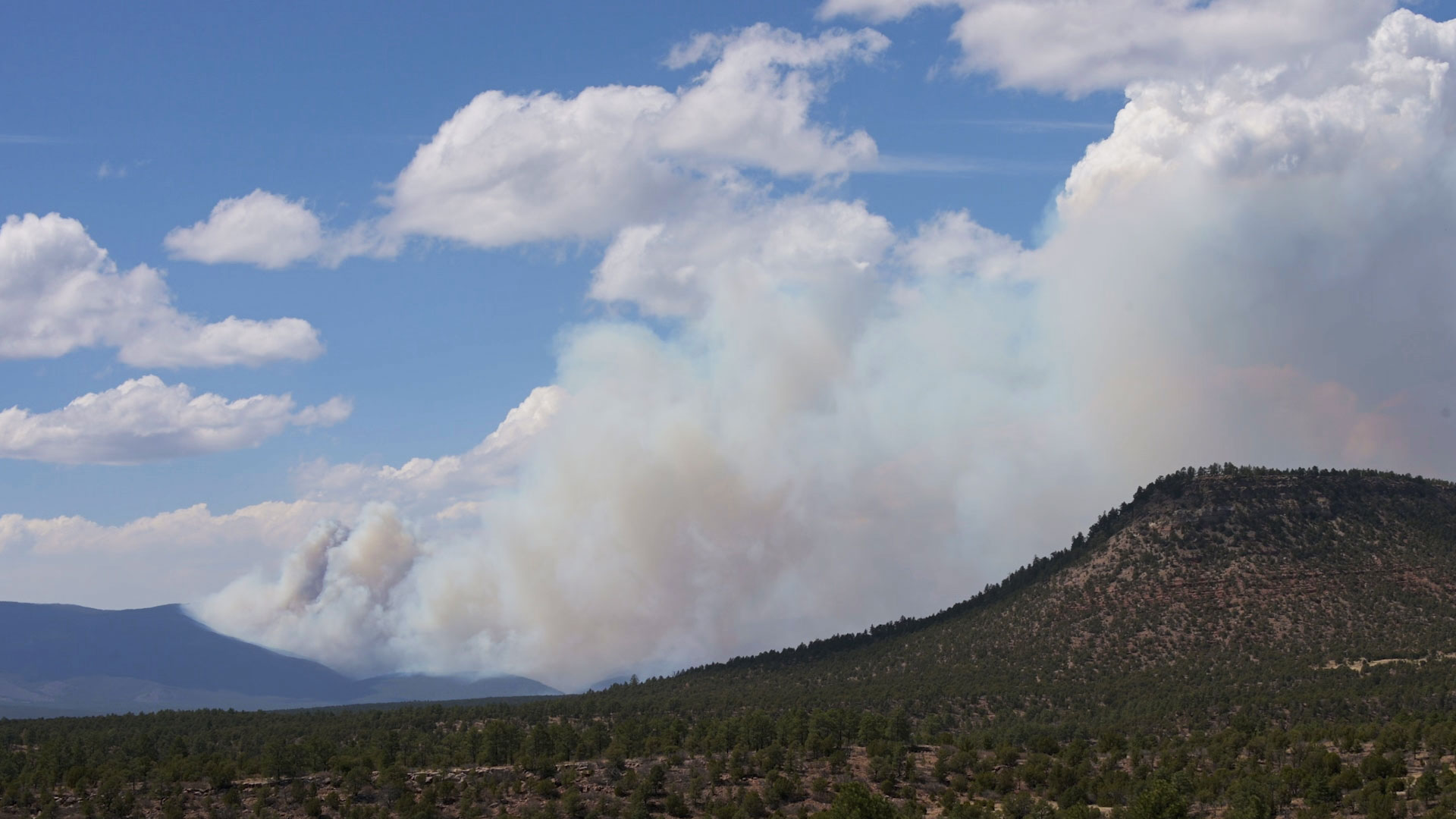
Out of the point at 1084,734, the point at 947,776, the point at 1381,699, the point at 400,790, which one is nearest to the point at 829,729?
the point at 947,776

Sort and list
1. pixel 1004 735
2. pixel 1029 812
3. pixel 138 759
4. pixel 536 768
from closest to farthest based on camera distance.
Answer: pixel 1029 812
pixel 536 768
pixel 138 759
pixel 1004 735

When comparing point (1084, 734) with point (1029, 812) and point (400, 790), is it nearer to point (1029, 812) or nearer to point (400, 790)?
point (1029, 812)

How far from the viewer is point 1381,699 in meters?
168

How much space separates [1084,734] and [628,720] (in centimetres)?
6058

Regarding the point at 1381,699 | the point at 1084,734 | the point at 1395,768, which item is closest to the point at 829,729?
the point at 1084,734

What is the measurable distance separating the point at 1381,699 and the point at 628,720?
10008 centimetres

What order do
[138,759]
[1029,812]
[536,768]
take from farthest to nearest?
1. [138,759]
2. [536,768]
3. [1029,812]

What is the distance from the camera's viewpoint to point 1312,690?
176375 millimetres

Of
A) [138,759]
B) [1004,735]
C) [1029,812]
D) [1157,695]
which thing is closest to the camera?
[1029,812]

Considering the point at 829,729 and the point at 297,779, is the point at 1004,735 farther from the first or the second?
the point at 297,779

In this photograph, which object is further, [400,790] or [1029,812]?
[400,790]

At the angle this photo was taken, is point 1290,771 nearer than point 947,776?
Yes

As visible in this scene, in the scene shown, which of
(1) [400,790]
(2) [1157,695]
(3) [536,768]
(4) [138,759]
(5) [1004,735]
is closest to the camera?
(1) [400,790]

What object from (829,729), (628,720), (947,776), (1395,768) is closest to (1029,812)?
(947,776)
